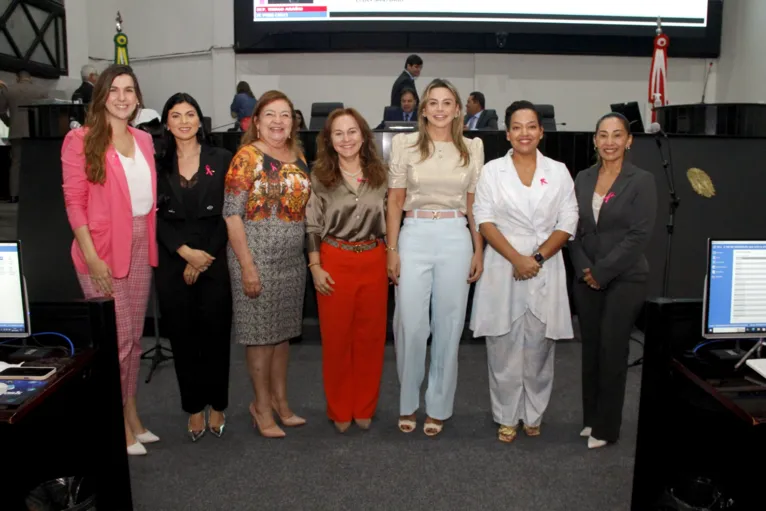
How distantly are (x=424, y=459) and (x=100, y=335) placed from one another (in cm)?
144

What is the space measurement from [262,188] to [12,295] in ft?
3.61

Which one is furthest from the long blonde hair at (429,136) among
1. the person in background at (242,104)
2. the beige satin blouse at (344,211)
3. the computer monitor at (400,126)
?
the person in background at (242,104)

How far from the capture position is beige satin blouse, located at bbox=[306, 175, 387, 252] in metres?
2.91

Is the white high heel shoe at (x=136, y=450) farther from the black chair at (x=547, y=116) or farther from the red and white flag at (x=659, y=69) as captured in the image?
the red and white flag at (x=659, y=69)

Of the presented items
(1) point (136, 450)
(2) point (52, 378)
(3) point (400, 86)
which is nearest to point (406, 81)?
(3) point (400, 86)

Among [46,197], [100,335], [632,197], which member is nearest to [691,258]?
[632,197]

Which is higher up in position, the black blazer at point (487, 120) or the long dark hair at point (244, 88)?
the long dark hair at point (244, 88)

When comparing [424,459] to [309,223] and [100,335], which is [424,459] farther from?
[100,335]

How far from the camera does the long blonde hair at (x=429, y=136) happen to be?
2.91 m

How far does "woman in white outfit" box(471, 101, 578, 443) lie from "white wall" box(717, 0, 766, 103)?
7.23m

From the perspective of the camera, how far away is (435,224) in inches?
115

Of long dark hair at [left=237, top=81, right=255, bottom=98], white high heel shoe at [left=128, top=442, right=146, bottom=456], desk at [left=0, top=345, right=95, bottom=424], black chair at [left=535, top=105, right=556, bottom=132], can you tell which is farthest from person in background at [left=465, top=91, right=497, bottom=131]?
desk at [left=0, top=345, right=95, bottom=424]

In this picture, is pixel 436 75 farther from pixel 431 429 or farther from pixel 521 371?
pixel 431 429

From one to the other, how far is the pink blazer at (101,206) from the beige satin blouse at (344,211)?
2.49 feet
